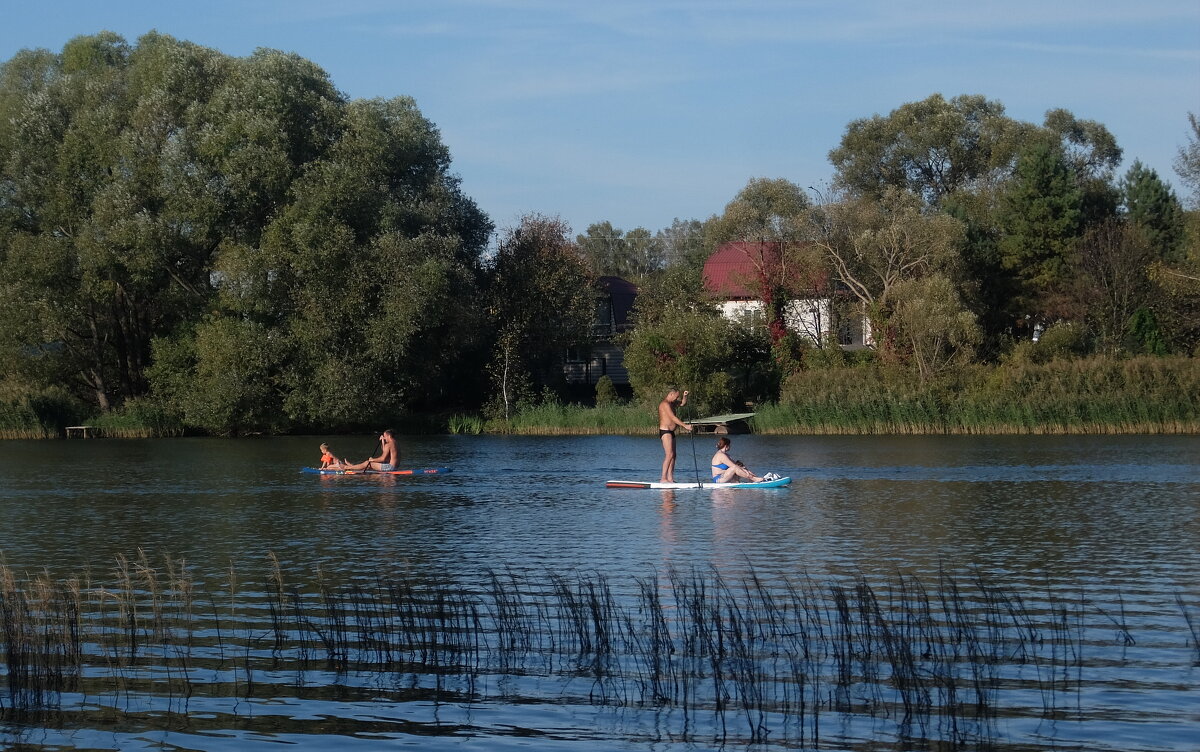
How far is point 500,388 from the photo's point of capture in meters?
60.2

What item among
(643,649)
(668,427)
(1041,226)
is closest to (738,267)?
(1041,226)

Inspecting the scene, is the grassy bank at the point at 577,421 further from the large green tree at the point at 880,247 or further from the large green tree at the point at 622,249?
the large green tree at the point at 622,249

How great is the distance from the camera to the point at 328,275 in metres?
53.2

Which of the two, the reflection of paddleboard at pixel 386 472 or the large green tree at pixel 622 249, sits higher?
the large green tree at pixel 622 249

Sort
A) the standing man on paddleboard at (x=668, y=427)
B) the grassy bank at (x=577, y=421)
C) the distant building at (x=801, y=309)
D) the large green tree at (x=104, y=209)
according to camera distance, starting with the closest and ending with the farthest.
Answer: the standing man on paddleboard at (x=668, y=427) < the large green tree at (x=104, y=209) < the grassy bank at (x=577, y=421) < the distant building at (x=801, y=309)

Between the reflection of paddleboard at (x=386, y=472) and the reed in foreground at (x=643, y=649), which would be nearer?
the reed in foreground at (x=643, y=649)

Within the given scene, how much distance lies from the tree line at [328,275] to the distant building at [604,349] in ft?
24.3

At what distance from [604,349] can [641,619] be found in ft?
205

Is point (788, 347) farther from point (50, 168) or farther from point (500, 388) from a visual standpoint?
point (50, 168)

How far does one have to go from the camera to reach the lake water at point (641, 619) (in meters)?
10.8

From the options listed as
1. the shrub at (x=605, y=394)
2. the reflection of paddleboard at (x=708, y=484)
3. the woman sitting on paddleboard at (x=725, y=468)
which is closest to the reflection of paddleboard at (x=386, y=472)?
the reflection of paddleboard at (x=708, y=484)

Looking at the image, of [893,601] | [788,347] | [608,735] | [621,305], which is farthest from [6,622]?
[621,305]

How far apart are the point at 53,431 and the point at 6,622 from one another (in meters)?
45.6

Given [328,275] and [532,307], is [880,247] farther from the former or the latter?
[328,275]
